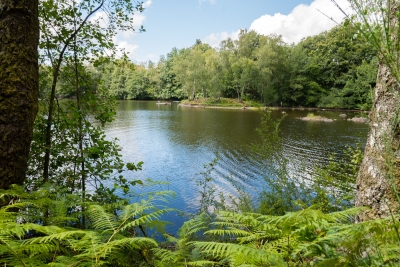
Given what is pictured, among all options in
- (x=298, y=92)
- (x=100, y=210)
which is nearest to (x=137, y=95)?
(x=298, y=92)

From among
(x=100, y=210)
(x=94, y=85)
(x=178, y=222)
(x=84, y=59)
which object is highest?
(x=84, y=59)

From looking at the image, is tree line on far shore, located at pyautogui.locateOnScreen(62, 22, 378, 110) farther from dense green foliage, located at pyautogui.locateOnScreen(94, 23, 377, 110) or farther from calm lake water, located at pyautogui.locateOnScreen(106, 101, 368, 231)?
calm lake water, located at pyautogui.locateOnScreen(106, 101, 368, 231)

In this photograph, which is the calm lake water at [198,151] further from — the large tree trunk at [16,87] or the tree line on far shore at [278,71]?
the tree line on far shore at [278,71]

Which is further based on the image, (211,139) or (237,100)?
(237,100)

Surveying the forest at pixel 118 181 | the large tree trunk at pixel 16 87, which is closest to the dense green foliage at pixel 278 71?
the forest at pixel 118 181

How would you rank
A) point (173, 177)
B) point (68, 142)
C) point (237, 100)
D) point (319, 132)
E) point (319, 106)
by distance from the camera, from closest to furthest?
point (68, 142)
point (173, 177)
point (319, 132)
point (319, 106)
point (237, 100)

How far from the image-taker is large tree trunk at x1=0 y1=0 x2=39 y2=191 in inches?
84.7

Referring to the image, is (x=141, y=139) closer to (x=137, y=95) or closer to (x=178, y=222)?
A: (x=178, y=222)

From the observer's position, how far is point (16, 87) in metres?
2.28

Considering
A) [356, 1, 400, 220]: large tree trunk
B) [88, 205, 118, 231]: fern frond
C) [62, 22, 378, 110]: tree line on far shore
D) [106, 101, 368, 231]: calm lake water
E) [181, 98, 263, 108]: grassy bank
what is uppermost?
[62, 22, 378, 110]: tree line on far shore

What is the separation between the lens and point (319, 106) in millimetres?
52094

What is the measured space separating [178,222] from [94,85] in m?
4.97

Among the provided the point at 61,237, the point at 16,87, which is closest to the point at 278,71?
the point at 16,87

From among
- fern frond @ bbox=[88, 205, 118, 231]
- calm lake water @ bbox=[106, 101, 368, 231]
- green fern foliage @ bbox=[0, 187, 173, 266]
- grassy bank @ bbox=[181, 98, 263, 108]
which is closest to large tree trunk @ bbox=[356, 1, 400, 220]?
green fern foliage @ bbox=[0, 187, 173, 266]
